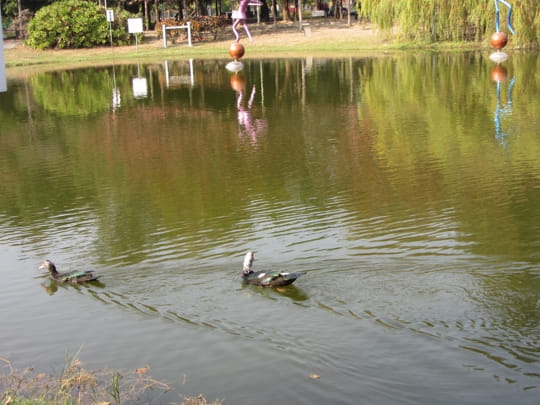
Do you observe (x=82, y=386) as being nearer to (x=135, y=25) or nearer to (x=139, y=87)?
(x=139, y=87)

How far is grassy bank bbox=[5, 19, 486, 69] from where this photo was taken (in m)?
48.4

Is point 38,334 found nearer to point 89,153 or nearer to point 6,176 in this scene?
point 6,176

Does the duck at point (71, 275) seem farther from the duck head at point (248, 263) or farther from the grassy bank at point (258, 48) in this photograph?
the grassy bank at point (258, 48)

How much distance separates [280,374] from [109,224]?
6151 mm

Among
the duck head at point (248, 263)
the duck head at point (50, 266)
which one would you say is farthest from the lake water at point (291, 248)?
the duck head at point (248, 263)

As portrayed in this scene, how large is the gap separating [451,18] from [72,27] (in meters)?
26.8

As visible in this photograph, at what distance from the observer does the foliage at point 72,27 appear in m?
54.7

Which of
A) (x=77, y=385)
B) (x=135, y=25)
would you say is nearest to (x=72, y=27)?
(x=135, y=25)

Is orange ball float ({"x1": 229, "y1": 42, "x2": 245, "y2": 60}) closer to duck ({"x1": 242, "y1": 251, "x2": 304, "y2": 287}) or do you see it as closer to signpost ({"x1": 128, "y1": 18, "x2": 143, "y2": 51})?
signpost ({"x1": 128, "y1": 18, "x2": 143, "y2": 51})

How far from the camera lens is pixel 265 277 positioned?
9273mm

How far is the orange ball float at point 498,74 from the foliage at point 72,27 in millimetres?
31082

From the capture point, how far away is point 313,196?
1389cm

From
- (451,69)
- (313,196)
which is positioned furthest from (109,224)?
(451,69)

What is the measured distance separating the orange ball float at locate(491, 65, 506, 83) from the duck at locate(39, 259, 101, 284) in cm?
2247
